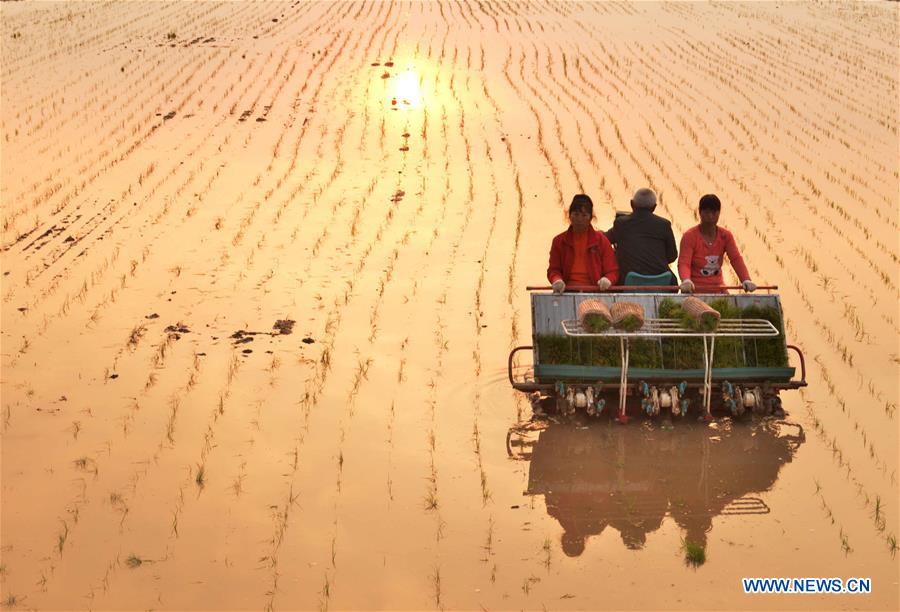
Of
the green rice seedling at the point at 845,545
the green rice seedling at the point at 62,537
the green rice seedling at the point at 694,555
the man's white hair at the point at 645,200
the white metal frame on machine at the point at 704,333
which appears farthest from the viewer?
the man's white hair at the point at 645,200

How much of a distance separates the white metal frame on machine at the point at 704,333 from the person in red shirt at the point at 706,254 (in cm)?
48

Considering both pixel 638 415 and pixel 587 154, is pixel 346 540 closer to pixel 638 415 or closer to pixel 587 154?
pixel 638 415

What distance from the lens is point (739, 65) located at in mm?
24688

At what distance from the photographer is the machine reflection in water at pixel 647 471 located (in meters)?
6.38

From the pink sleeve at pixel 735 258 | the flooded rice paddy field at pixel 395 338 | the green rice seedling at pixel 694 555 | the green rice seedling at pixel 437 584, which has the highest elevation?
the pink sleeve at pixel 735 258

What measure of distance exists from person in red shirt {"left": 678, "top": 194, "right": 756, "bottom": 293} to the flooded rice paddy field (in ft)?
3.32

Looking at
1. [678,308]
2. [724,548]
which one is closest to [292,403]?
[678,308]

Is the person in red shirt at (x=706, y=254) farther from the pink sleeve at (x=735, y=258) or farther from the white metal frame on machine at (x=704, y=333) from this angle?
the white metal frame on machine at (x=704, y=333)

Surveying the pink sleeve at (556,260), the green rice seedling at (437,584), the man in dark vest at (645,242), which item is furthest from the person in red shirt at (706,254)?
the green rice seedling at (437,584)

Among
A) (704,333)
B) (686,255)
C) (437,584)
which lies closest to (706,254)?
(686,255)

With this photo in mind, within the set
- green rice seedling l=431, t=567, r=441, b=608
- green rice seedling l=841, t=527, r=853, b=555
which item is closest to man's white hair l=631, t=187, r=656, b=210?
green rice seedling l=841, t=527, r=853, b=555

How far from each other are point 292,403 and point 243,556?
7.39 feet

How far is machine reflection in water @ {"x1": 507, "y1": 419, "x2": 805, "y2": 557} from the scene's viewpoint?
20.9ft

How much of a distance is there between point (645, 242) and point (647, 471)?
6.31 ft
